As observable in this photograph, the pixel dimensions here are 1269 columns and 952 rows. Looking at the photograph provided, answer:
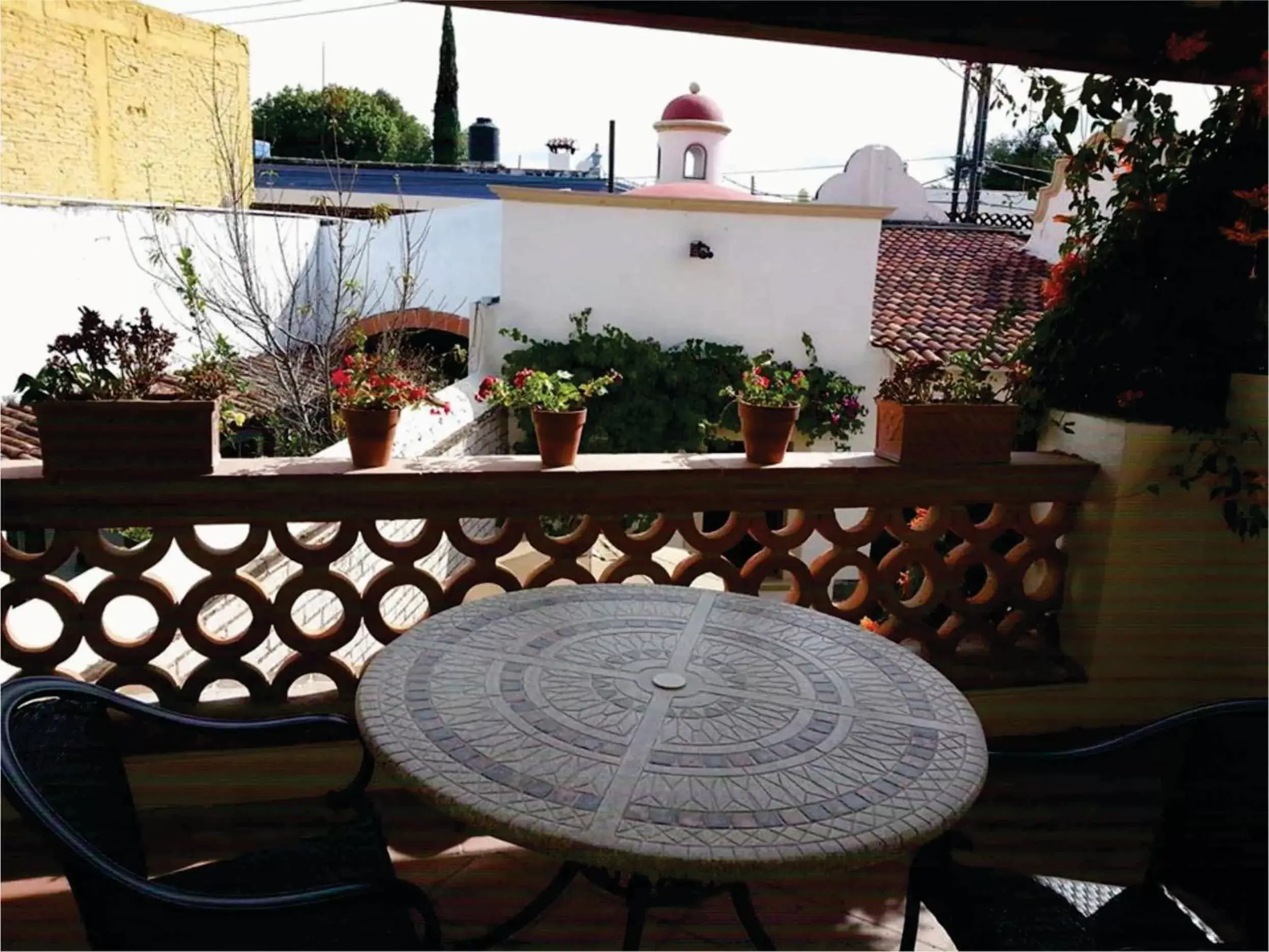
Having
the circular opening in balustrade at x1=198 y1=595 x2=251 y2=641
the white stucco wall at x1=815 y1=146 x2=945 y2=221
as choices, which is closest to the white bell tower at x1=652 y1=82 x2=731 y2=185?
the white stucco wall at x1=815 y1=146 x2=945 y2=221

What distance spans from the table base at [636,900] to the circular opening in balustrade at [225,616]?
2045mm

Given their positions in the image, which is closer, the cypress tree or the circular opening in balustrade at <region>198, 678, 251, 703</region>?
Answer: the circular opening in balustrade at <region>198, 678, 251, 703</region>

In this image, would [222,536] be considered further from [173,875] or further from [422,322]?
[422,322]

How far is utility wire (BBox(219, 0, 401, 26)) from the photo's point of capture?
2.02m

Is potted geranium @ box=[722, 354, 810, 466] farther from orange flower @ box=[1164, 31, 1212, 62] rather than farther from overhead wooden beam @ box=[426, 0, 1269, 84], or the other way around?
orange flower @ box=[1164, 31, 1212, 62]

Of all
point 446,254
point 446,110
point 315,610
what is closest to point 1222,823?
point 315,610

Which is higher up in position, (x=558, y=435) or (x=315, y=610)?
(x=558, y=435)

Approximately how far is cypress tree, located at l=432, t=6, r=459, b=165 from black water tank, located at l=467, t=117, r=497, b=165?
38.4 inches

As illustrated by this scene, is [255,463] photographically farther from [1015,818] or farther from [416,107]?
[416,107]

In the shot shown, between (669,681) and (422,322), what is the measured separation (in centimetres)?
945

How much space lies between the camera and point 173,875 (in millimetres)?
1383

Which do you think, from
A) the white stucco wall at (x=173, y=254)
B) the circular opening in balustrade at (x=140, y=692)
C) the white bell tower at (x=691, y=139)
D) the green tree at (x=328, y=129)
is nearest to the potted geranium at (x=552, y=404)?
the circular opening in balustrade at (x=140, y=692)

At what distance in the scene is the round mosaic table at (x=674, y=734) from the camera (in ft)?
3.71

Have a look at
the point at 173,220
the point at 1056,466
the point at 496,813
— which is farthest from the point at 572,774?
the point at 173,220
